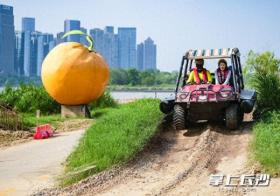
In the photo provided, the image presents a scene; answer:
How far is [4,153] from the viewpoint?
10.6m

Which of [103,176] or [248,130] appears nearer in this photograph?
[103,176]

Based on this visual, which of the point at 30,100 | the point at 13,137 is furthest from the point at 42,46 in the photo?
the point at 13,137

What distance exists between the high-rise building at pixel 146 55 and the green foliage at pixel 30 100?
5980 centimetres

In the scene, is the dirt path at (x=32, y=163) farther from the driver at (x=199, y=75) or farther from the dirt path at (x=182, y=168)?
the driver at (x=199, y=75)

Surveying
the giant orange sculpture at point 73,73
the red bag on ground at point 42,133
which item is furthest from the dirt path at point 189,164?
the giant orange sculpture at point 73,73

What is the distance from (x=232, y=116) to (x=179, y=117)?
3.77 ft

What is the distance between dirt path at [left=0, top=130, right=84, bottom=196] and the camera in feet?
24.6

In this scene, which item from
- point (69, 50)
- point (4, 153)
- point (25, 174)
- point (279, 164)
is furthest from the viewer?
point (69, 50)

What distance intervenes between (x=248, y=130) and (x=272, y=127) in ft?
3.76

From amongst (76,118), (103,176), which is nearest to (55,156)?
(103,176)

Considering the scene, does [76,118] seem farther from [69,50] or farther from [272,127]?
[272,127]

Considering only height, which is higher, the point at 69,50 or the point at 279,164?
the point at 69,50

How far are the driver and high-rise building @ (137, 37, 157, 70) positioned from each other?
2650 inches

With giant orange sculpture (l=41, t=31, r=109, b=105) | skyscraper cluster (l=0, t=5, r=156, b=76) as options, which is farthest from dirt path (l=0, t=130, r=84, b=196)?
skyscraper cluster (l=0, t=5, r=156, b=76)
